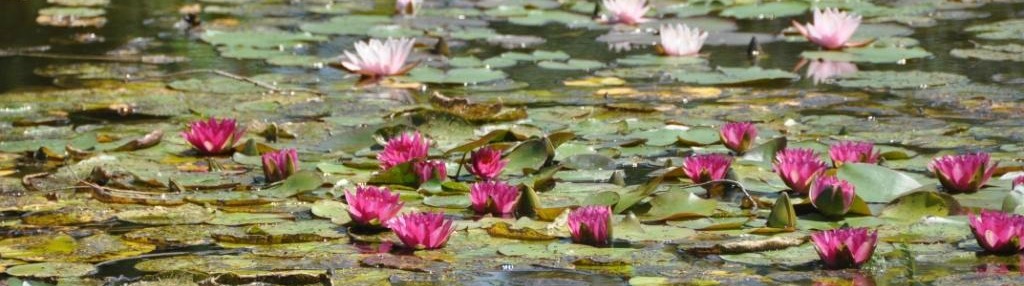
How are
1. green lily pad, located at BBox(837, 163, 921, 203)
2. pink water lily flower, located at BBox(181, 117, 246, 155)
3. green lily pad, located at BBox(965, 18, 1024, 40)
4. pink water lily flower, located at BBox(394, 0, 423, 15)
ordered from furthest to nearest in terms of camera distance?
pink water lily flower, located at BBox(394, 0, 423, 15)
green lily pad, located at BBox(965, 18, 1024, 40)
pink water lily flower, located at BBox(181, 117, 246, 155)
green lily pad, located at BBox(837, 163, 921, 203)

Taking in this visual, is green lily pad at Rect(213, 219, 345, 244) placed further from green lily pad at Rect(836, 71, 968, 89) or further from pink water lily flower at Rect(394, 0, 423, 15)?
pink water lily flower at Rect(394, 0, 423, 15)

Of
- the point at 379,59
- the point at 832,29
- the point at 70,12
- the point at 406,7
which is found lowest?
the point at 70,12

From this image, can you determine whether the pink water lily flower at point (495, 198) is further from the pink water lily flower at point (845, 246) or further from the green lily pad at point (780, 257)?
the pink water lily flower at point (845, 246)

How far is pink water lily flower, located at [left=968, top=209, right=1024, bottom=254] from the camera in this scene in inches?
111

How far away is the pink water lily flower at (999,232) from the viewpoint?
111 inches

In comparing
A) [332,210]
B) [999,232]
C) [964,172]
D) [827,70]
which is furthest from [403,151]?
[827,70]

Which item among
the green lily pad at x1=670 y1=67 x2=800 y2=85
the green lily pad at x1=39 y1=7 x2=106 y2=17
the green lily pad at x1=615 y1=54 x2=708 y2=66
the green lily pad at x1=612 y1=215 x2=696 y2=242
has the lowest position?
the green lily pad at x1=39 y1=7 x2=106 y2=17

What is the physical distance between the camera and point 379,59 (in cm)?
569

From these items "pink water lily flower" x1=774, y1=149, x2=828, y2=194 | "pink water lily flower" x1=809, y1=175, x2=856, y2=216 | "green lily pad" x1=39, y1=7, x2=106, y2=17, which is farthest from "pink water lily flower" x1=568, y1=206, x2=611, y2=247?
"green lily pad" x1=39, y1=7, x2=106, y2=17

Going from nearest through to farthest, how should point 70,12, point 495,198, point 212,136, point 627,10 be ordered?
point 495,198, point 212,136, point 627,10, point 70,12

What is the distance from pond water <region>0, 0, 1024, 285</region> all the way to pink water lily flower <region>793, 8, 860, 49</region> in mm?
45

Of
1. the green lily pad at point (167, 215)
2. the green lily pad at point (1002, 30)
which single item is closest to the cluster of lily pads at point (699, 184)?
the green lily pad at point (167, 215)

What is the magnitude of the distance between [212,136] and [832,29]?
2901 mm

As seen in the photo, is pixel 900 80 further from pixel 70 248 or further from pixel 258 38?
pixel 70 248
